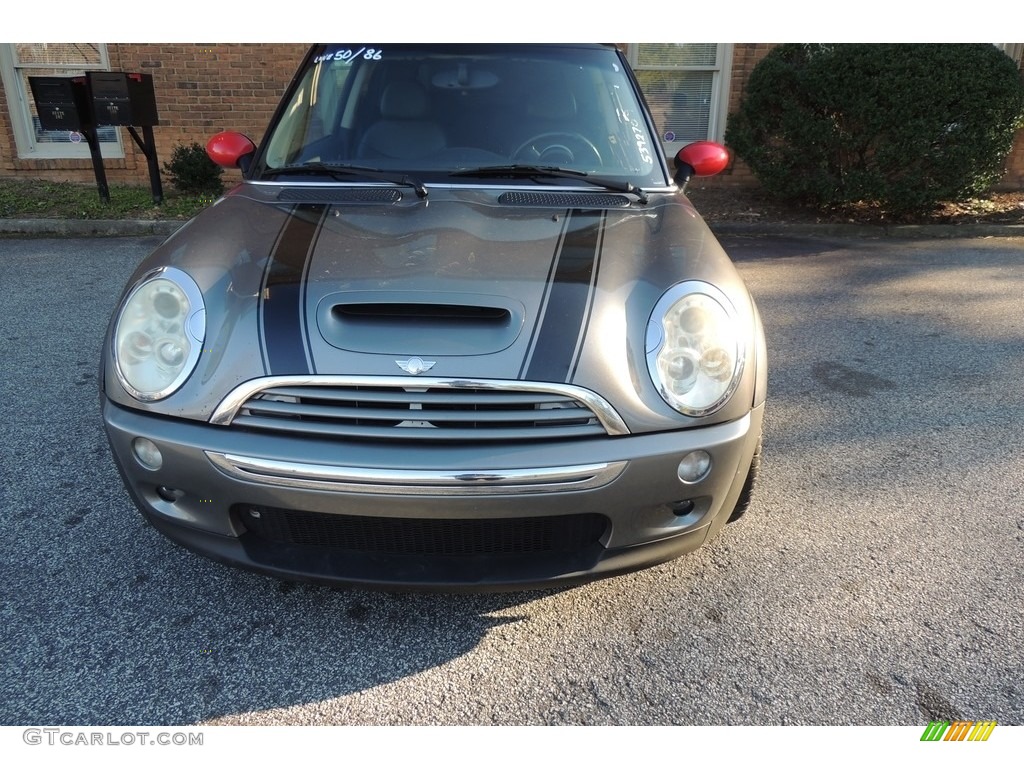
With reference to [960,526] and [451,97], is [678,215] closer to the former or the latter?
[451,97]

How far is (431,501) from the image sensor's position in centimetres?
183

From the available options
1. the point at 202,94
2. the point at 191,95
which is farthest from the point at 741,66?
the point at 191,95

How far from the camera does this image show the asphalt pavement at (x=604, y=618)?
194cm

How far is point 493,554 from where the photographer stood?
1.98m

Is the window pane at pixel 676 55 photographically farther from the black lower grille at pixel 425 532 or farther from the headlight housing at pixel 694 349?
the black lower grille at pixel 425 532

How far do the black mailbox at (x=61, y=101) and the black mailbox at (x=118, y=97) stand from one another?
12 cm

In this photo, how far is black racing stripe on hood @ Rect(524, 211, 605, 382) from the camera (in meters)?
1.88

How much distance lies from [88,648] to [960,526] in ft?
9.58

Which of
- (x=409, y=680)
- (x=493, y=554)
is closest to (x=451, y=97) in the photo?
(x=493, y=554)

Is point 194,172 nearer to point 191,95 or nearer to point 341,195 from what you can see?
point 191,95

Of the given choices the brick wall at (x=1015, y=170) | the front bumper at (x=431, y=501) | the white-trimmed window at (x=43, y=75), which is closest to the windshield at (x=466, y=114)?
the front bumper at (x=431, y=501)

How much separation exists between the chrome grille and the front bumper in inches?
1.4

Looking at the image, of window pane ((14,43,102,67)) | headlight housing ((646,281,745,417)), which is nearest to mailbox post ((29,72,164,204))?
window pane ((14,43,102,67))

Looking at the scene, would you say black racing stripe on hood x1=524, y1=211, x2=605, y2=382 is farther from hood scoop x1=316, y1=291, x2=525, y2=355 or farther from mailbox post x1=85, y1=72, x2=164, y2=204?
mailbox post x1=85, y1=72, x2=164, y2=204
